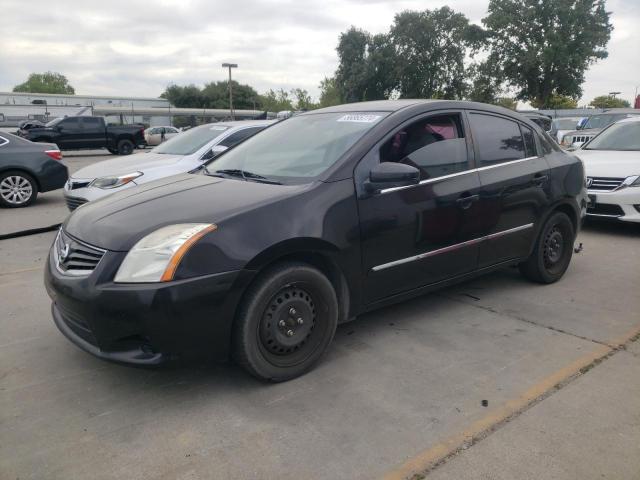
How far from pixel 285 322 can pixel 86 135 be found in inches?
870

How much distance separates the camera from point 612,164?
680 centimetres

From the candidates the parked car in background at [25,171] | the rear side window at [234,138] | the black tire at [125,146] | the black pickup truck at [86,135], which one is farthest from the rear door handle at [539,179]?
the black tire at [125,146]

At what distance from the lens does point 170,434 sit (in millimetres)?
2531

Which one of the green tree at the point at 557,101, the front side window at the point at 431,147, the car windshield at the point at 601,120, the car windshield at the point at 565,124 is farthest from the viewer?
the green tree at the point at 557,101

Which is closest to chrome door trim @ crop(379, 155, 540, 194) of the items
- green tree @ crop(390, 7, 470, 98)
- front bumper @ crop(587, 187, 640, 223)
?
front bumper @ crop(587, 187, 640, 223)

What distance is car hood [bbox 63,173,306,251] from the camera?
2.76m

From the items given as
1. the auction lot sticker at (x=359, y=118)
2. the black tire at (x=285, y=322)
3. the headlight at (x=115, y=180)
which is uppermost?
the auction lot sticker at (x=359, y=118)

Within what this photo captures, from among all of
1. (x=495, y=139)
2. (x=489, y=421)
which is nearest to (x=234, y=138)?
(x=495, y=139)

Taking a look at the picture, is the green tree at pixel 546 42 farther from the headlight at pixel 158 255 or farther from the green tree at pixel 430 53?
the headlight at pixel 158 255

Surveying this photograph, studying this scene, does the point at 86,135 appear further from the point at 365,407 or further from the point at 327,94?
the point at 327,94

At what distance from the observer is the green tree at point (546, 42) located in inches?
1599

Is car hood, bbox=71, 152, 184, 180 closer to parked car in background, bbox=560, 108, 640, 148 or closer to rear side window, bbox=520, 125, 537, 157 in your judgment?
rear side window, bbox=520, 125, 537, 157

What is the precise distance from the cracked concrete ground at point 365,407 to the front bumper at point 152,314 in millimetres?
335

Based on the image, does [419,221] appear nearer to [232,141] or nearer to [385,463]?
[385,463]
